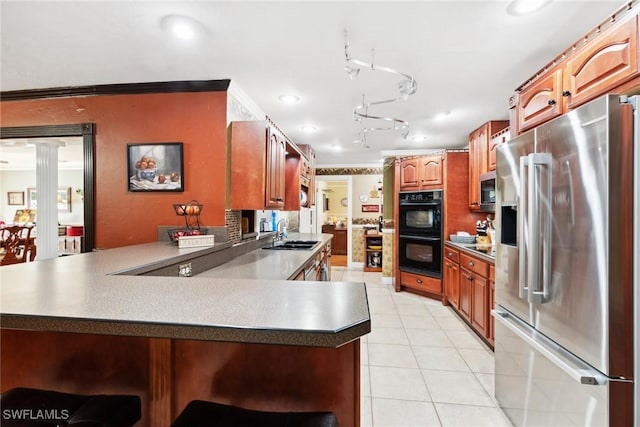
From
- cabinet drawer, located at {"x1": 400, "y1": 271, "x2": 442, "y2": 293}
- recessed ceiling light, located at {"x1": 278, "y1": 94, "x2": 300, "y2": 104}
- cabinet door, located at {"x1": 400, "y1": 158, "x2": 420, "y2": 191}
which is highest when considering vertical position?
recessed ceiling light, located at {"x1": 278, "y1": 94, "x2": 300, "y2": 104}

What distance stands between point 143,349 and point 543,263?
1728 mm

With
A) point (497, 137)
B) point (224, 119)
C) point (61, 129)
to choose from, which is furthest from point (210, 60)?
point (497, 137)

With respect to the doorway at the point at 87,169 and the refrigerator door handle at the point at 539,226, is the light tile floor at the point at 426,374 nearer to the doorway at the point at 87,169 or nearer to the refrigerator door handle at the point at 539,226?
the refrigerator door handle at the point at 539,226

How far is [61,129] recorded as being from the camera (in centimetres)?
262

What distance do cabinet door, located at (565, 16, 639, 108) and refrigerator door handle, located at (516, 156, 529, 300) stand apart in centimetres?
46

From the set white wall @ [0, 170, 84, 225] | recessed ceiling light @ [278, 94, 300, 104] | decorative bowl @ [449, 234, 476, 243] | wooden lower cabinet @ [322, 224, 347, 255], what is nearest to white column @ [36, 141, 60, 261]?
recessed ceiling light @ [278, 94, 300, 104]

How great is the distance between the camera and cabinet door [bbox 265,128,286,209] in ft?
8.80

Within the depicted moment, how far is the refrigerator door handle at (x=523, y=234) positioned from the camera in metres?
1.50

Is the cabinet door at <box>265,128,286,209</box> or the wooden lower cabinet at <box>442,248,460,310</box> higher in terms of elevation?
the cabinet door at <box>265,128,286,209</box>

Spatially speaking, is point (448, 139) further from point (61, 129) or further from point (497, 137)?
point (61, 129)

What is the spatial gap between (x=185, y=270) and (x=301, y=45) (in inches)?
64.0

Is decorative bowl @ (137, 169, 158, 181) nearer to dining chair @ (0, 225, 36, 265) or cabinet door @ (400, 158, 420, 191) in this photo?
dining chair @ (0, 225, 36, 265)

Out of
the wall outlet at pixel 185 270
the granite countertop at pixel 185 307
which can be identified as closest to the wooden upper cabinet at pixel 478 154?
the granite countertop at pixel 185 307

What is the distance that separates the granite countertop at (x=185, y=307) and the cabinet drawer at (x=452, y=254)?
2914 mm
